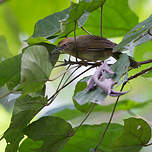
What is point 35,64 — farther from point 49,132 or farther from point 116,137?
point 116,137

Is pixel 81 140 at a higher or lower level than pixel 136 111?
higher

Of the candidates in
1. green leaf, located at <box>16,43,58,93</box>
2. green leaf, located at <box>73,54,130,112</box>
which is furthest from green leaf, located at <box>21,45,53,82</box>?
green leaf, located at <box>73,54,130,112</box>

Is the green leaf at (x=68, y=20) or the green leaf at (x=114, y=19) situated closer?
the green leaf at (x=68, y=20)

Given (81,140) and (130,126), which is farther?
(81,140)

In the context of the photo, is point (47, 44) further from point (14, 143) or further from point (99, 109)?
point (99, 109)

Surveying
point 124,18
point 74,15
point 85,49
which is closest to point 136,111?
point 124,18

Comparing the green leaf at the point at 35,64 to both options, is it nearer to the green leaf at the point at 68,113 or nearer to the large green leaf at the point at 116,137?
the large green leaf at the point at 116,137

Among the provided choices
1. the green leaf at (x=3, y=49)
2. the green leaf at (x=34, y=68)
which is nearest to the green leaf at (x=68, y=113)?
the green leaf at (x=3, y=49)
